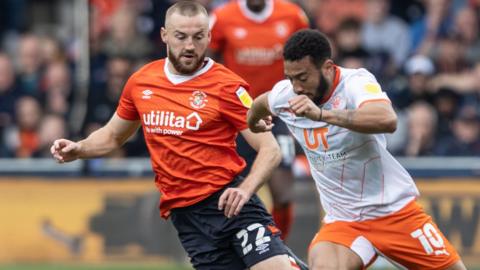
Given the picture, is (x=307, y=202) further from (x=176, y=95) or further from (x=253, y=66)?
(x=176, y=95)

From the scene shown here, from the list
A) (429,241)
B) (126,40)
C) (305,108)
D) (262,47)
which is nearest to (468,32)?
(126,40)

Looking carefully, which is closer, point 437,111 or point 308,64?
point 308,64

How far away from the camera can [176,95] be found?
782 centimetres

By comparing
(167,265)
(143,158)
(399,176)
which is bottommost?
(167,265)

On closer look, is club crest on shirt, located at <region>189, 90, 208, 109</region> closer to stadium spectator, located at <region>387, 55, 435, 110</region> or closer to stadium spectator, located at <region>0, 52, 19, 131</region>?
stadium spectator, located at <region>387, 55, 435, 110</region>

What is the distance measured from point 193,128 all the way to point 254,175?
0.51 meters

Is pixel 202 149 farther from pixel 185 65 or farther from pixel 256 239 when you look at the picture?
pixel 256 239

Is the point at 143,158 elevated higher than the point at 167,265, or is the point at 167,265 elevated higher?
the point at 143,158

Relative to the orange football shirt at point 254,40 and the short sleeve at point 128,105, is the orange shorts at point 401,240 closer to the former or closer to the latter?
the short sleeve at point 128,105

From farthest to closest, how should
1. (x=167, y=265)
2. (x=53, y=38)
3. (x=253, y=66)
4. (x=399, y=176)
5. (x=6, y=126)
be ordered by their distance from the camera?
(x=53, y=38) → (x=6, y=126) → (x=167, y=265) → (x=253, y=66) → (x=399, y=176)

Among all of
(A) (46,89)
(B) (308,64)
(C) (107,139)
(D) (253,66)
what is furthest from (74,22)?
(B) (308,64)

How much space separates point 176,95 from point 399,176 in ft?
5.22

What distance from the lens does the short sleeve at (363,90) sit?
7.31 meters

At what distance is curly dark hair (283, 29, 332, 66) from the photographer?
7.36 metres
